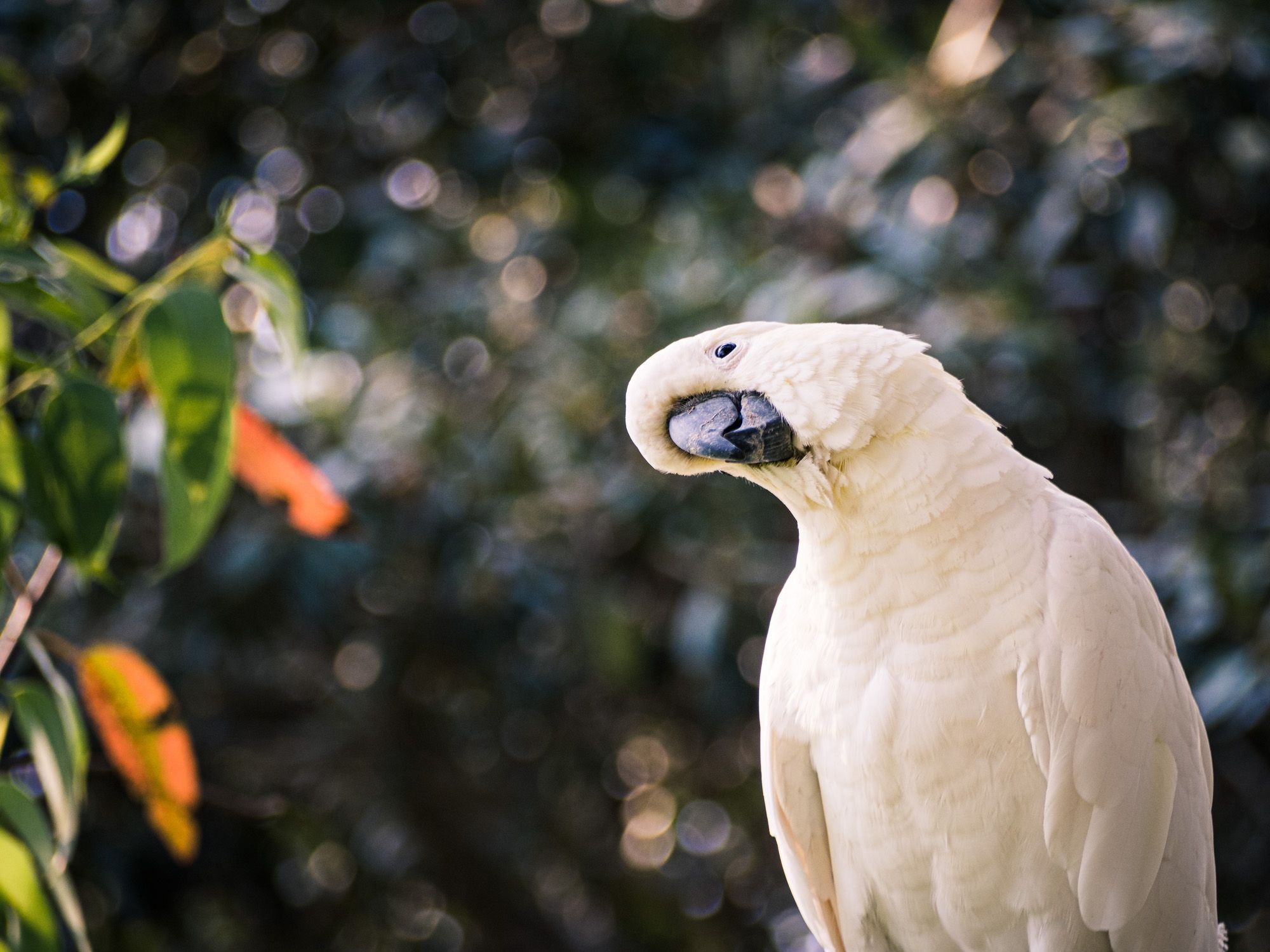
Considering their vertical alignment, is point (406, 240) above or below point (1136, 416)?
above

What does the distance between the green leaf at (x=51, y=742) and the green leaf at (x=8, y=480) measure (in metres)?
0.10

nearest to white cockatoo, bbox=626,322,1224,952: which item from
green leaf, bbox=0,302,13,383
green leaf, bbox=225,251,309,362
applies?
green leaf, bbox=225,251,309,362

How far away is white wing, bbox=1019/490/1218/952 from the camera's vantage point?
0.80 m

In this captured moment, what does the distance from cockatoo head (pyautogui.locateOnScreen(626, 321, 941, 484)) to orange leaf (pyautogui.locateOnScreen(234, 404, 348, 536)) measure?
0.90 ft

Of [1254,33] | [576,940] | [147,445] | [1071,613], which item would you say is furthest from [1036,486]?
[576,940]

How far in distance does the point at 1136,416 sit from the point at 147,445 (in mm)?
1657

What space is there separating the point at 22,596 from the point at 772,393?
593 millimetres

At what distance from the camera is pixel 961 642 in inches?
31.7

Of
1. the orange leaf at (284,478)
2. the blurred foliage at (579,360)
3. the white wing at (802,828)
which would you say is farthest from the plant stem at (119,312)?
the blurred foliage at (579,360)

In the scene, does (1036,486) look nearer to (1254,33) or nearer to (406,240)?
(1254,33)

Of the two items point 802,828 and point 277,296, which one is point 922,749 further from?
point 277,296

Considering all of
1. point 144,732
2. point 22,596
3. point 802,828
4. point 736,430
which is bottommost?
point 802,828

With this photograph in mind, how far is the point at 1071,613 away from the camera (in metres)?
0.80

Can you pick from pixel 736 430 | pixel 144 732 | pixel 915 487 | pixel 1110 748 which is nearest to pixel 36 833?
pixel 144 732
